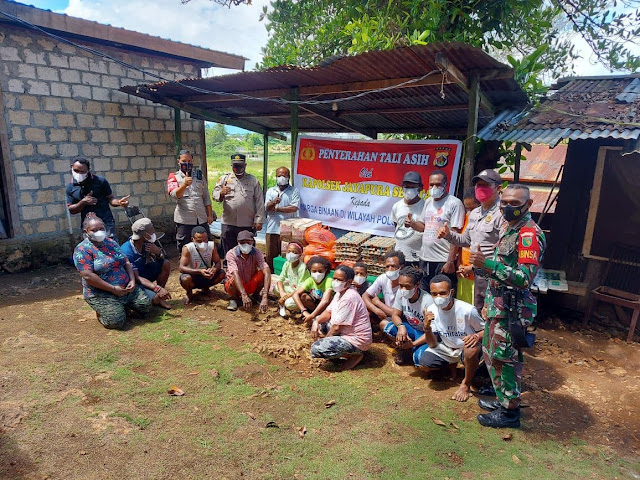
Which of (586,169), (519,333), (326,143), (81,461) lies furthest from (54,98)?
(586,169)

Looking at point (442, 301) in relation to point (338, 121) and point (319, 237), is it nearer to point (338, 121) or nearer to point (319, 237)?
point (319, 237)

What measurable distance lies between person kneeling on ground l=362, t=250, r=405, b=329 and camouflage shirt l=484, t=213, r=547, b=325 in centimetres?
139

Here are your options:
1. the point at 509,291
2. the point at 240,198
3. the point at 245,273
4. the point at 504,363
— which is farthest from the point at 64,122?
the point at 504,363

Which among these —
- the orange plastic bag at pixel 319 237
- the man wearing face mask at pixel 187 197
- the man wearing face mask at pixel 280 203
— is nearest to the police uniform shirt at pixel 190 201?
the man wearing face mask at pixel 187 197

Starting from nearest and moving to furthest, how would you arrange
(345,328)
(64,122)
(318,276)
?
1. (345,328)
2. (318,276)
3. (64,122)

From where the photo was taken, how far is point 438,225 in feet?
16.1

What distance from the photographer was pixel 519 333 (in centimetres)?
326

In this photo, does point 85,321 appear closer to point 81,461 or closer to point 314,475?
point 81,461

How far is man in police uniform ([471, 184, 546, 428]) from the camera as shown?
123 inches

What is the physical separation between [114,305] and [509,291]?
4439 millimetres

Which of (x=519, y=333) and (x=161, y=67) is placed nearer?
(x=519, y=333)

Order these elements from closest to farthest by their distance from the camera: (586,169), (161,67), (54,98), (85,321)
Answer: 1. (85,321)
2. (586,169)
3. (54,98)
4. (161,67)

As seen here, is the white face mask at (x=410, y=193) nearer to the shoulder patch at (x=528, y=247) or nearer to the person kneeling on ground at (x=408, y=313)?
the person kneeling on ground at (x=408, y=313)

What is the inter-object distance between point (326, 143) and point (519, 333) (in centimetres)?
470
